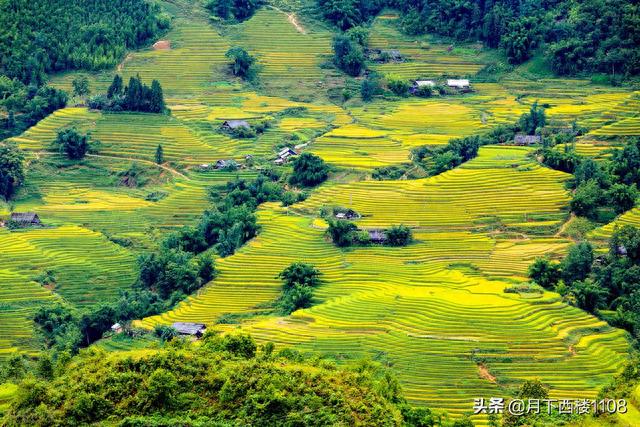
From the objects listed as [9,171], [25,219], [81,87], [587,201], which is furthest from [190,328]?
[81,87]

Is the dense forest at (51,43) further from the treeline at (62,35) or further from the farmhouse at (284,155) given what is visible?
the farmhouse at (284,155)

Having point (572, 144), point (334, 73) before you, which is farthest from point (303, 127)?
point (572, 144)

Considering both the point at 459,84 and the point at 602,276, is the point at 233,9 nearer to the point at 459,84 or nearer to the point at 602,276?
the point at 459,84

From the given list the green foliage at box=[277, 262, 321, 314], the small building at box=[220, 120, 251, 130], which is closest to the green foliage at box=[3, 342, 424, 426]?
the green foliage at box=[277, 262, 321, 314]

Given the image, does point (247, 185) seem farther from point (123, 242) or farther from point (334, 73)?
point (334, 73)

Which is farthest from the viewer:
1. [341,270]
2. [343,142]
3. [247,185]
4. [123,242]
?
[343,142]

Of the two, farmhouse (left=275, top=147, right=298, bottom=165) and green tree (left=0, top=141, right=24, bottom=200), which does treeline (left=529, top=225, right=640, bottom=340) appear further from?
green tree (left=0, top=141, right=24, bottom=200)
